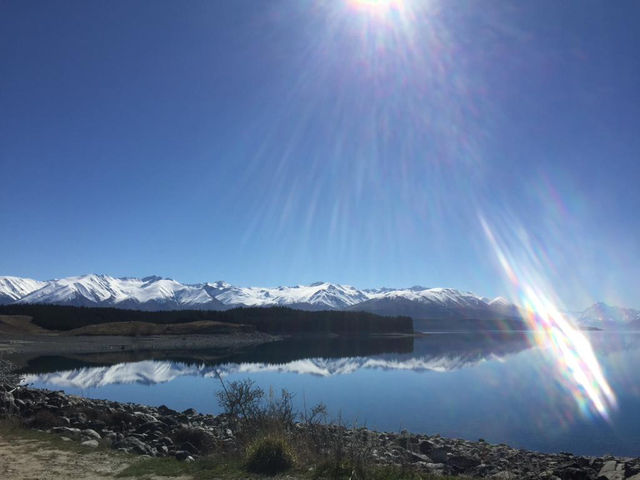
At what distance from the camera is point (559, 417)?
25.2 m

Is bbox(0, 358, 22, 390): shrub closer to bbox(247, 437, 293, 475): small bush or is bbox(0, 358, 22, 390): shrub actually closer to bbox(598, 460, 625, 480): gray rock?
bbox(247, 437, 293, 475): small bush

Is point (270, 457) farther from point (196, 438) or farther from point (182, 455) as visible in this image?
point (196, 438)

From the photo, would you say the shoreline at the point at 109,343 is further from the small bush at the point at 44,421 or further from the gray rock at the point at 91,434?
the gray rock at the point at 91,434

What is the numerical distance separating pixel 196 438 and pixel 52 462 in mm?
4443

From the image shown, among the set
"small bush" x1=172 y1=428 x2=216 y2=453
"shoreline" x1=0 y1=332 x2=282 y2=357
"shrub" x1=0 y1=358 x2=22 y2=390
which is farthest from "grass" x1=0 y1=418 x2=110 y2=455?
"shoreline" x1=0 y1=332 x2=282 y2=357

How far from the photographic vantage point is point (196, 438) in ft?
46.0

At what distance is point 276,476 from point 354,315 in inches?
5594

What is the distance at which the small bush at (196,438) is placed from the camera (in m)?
13.7

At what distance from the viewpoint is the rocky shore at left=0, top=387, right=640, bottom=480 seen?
446 inches

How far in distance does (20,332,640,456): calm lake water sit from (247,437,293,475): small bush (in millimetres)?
1436

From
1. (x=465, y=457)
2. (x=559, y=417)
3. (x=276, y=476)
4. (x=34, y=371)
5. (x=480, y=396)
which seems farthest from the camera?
(x=34, y=371)

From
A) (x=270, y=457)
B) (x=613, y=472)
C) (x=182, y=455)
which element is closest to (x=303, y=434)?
(x=270, y=457)

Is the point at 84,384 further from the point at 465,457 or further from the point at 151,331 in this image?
the point at 151,331

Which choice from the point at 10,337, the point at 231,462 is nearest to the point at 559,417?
the point at 231,462
